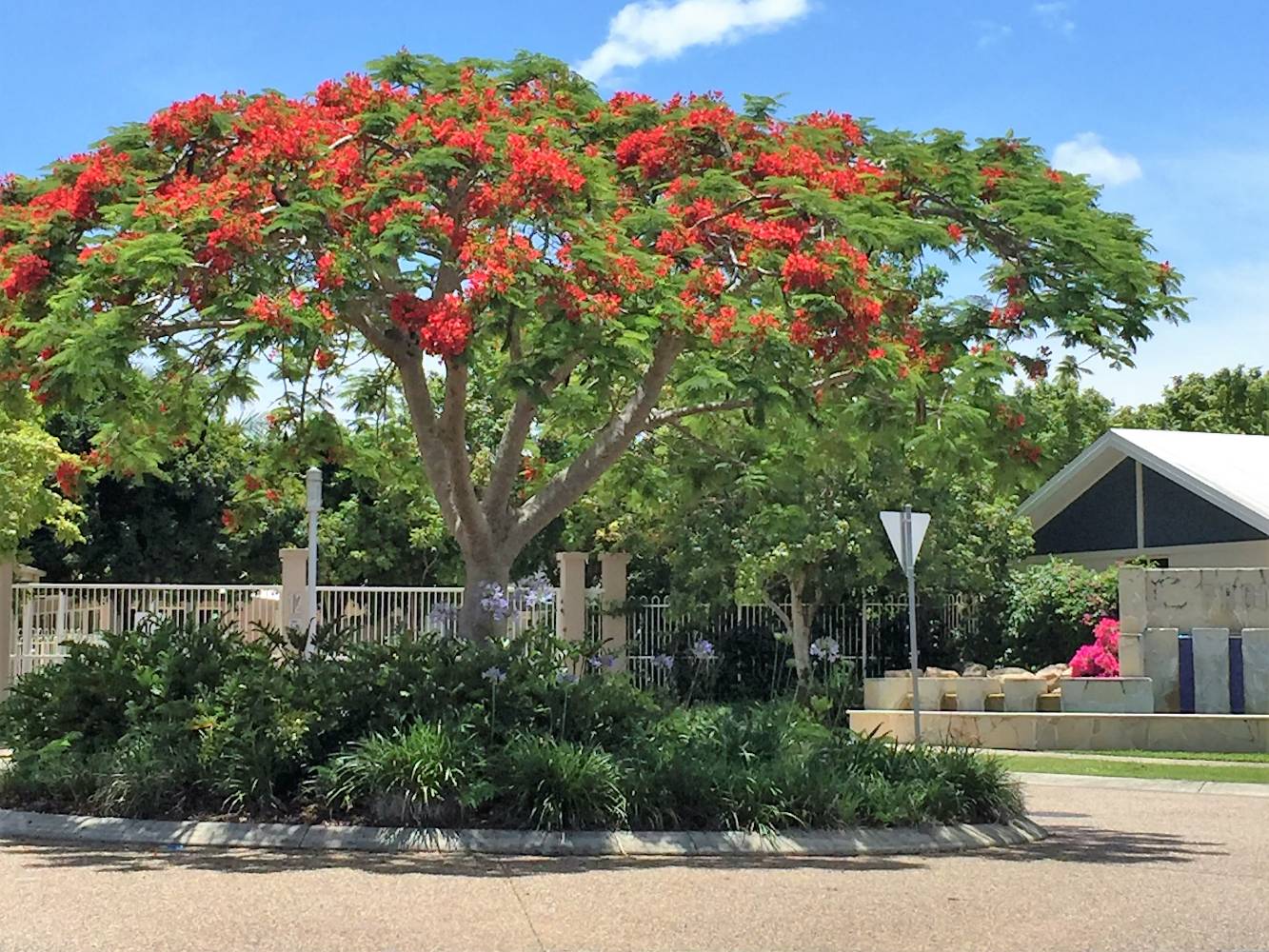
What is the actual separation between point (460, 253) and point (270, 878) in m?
4.70

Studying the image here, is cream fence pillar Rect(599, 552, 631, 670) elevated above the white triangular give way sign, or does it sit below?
below

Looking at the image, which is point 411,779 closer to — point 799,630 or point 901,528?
point 901,528

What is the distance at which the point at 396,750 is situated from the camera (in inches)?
440

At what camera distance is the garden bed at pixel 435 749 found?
436 inches

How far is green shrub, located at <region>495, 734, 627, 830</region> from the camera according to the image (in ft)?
35.8

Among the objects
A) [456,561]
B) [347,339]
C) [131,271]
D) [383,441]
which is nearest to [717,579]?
[456,561]

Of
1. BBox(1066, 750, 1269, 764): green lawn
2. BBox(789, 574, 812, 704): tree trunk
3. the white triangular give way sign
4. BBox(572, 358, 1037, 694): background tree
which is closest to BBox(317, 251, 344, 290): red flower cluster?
BBox(572, 358, 1037, 694): background tree

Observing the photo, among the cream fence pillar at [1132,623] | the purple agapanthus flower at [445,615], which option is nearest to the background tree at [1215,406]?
the cream fence pillar at [1132,623]

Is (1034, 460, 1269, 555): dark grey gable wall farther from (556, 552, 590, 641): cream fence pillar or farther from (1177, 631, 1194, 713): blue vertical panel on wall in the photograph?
(556, 552, 590, 641): cream fence pillar

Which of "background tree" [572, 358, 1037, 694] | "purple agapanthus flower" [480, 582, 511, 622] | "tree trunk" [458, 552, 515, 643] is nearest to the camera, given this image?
"purple agapanthus flower" [480, 582, 511, 622]

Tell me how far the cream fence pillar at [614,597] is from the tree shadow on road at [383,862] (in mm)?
11266

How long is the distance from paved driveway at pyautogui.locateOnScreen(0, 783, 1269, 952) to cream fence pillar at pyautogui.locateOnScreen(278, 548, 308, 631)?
9.73 meters

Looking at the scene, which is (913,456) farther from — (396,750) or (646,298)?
(396,750)

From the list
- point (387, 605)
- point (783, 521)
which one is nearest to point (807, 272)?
point (387, 605)
